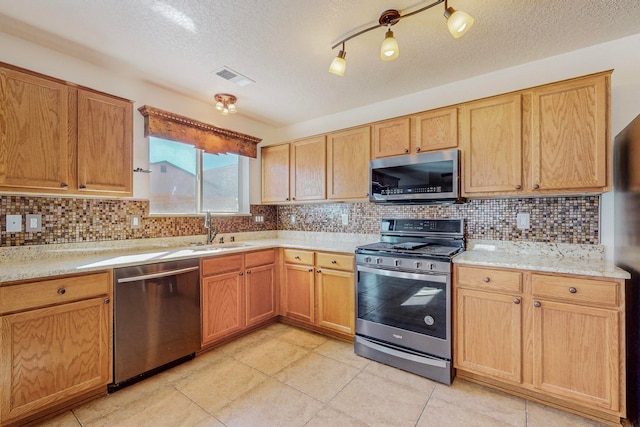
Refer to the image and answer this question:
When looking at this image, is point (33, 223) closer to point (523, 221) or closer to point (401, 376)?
point (401, 376)

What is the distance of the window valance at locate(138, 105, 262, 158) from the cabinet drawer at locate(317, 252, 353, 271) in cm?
167

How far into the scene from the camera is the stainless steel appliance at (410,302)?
2082 mm

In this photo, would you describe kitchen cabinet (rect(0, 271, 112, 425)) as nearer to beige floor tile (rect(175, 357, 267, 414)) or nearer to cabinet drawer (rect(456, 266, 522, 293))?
beige floor tile (rect(175, 357, 267, 414))

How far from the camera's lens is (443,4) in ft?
5.44

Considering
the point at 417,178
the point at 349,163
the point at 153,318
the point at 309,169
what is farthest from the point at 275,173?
the point at 153,318

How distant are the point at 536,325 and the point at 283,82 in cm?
275

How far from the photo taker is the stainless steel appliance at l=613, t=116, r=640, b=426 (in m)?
1.58

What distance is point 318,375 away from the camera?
7.07 ft

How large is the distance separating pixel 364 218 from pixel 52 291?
2605 millimetres

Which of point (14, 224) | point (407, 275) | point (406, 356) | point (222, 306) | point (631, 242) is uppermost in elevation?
point (14, 224)

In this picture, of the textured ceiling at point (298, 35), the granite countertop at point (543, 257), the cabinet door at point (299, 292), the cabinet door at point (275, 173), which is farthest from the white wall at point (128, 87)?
the granite countertop at point (543, 257)

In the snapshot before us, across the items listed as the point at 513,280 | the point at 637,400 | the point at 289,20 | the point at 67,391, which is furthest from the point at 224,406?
the point at 289,20

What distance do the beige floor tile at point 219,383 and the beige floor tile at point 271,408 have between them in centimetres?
8

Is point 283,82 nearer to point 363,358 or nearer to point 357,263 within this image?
point 357,263
